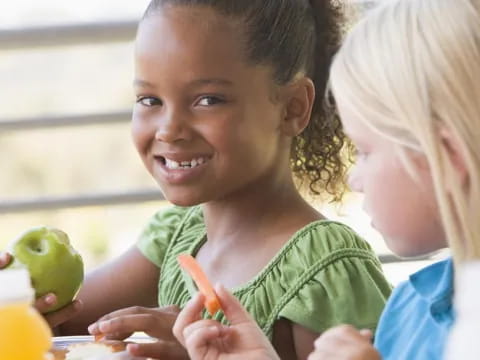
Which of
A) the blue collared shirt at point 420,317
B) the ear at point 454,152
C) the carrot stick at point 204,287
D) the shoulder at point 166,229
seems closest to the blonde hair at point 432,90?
the ear at point 454,152

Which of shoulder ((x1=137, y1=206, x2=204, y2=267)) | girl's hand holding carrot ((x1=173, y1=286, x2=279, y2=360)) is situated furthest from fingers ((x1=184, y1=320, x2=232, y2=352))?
shoulder ((x1=137, y1=206, x2=204, y2=267))

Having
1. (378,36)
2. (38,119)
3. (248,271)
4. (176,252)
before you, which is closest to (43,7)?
(38,119)

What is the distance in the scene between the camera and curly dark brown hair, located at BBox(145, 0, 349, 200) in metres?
1.56

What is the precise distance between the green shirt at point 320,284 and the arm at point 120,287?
32cm

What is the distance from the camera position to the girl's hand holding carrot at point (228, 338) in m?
1.16

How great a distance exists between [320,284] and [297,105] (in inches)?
12.0

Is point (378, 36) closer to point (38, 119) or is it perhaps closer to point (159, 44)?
point (159, 44)

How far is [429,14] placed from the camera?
40.2 inches

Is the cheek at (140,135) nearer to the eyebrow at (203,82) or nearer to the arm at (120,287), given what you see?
the eyebrow at (203,82)

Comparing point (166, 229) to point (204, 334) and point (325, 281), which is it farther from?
point (204, 334)

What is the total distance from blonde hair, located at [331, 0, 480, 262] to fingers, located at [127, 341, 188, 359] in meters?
0.40

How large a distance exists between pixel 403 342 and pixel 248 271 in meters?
0.46

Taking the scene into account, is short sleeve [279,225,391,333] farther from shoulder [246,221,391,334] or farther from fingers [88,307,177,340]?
fingers [88,307,177,340]

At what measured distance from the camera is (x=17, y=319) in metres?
0.75
